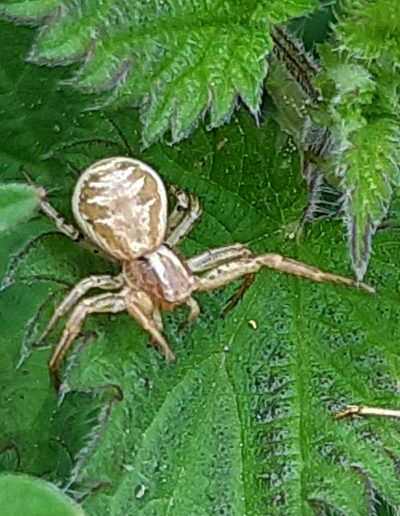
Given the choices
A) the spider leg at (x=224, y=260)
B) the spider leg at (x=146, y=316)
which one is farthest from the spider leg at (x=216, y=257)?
the spider leg at (x=146, y=316)

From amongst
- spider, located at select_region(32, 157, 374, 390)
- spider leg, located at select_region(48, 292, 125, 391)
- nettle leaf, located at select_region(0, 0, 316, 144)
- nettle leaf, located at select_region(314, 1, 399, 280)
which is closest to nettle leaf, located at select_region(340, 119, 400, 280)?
nettle leaf, located at select_region(314, 1, 399, 280)

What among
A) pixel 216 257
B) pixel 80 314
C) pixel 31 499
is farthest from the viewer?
pixel 216 257

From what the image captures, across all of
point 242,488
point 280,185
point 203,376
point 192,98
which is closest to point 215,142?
point 280,185

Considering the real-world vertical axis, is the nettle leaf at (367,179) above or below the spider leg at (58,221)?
below

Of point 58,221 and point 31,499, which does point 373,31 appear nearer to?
point 58,221

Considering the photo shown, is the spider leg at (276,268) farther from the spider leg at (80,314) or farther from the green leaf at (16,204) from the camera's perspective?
the green leaf at (16,204)

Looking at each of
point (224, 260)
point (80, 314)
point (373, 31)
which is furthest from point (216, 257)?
point (373, 31)

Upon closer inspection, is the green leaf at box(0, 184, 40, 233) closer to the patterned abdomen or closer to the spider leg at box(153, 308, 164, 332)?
the patterned abdomen
